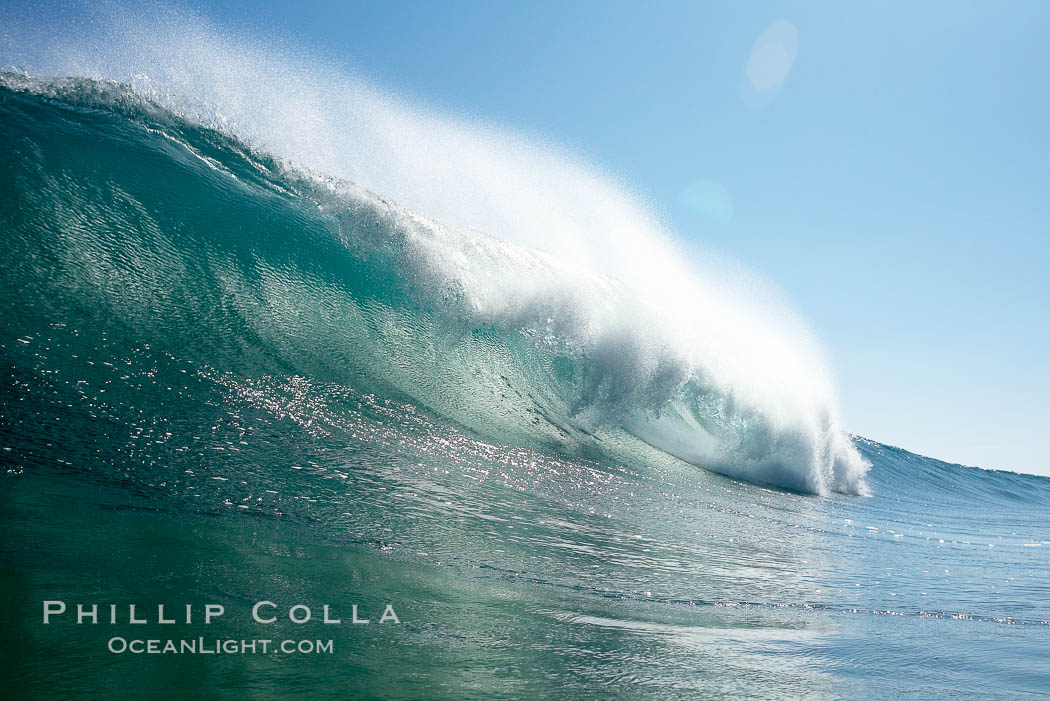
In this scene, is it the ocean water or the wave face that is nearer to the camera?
the ocean water

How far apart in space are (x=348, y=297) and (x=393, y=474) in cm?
398

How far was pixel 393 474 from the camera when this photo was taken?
14.9 ft

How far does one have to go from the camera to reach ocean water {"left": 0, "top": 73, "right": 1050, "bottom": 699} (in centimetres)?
227

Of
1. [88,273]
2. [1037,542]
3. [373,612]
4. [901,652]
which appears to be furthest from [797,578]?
[1037,542]

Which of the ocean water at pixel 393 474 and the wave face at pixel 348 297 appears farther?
the wave face at pixel 348 297

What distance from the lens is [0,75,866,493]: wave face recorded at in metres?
5.85

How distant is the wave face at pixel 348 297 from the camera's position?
585 cm

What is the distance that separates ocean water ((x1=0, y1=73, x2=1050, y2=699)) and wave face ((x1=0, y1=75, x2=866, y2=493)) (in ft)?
0.15

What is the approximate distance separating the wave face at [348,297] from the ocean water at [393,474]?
0.05 meters

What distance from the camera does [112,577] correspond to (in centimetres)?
230

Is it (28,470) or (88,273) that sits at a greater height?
(88,273)

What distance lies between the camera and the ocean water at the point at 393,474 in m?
2.27

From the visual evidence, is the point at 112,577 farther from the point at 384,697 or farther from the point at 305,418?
the point at 305,418

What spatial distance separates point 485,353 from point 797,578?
519cm
